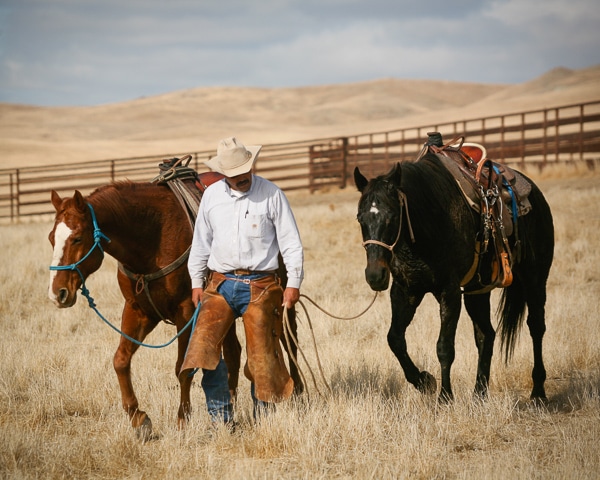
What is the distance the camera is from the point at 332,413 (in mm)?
5352

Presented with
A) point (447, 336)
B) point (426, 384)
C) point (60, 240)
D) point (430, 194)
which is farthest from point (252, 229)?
point (426, 384)

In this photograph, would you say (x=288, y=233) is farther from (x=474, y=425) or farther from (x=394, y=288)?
(x=474, y=425)

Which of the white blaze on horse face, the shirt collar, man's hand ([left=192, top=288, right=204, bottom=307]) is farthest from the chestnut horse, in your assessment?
the shirt collar

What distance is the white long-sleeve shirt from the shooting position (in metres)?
5.07

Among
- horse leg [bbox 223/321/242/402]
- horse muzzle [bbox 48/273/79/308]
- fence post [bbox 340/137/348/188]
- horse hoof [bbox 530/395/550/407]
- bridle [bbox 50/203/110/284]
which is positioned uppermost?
fence post [bbox 340/137/348/188]

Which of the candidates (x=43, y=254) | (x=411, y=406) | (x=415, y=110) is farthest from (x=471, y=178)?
(x=415, y=110)

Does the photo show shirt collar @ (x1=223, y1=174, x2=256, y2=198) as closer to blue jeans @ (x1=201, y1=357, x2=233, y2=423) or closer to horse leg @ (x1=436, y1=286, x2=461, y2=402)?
blue jeans @ (x1=201, y1=357, x2=233, y2=423)

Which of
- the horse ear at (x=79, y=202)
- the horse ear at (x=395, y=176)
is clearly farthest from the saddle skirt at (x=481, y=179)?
the horse ear at (x=79, y=202)

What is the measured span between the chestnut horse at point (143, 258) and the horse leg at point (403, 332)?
123 centimetres

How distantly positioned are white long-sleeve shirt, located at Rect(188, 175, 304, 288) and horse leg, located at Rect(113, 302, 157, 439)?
2.77 feet

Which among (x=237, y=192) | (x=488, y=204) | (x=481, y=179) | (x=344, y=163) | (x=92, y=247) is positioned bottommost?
(x=92, y=247)

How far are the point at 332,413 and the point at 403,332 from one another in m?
0.95

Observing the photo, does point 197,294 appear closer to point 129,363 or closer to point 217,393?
point 217,393

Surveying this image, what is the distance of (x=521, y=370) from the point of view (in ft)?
23.7
